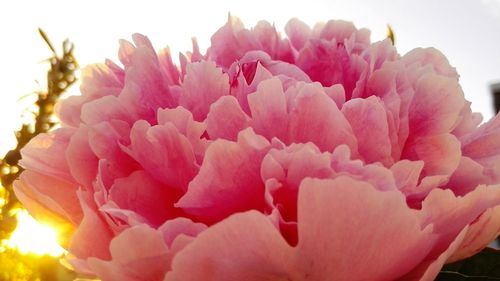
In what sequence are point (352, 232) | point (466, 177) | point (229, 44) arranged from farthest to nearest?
point (229, 44)
point (466, 177)
point (352, 232)

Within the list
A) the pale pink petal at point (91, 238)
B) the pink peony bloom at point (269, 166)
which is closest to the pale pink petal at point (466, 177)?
the pink peony bloom at point (269, 166)

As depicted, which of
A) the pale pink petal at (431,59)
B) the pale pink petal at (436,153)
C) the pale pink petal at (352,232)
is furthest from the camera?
the pale pink petal at (431,59)

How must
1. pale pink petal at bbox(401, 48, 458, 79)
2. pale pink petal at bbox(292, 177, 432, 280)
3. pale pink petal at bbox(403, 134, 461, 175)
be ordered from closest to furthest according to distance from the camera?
pale pink petal at bbox(292, 177, 432, 280) → pale pink petal at bbox(403, 134, 461, 175) → pale pink petal at bbox(401, 48, 458, 79)

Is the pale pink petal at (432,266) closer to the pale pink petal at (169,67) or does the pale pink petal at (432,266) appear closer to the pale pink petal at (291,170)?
the pale pink petal at (291,170)

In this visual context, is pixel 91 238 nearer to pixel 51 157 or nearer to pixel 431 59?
pixel 51 157

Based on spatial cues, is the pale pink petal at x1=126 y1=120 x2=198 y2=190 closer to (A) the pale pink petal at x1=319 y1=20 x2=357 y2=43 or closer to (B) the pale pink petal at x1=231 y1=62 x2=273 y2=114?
(B) the pale pink petal at x1=231 y1=62 x2=273 y2=114

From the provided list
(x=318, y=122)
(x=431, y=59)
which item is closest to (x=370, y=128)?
(x=318, y=122)

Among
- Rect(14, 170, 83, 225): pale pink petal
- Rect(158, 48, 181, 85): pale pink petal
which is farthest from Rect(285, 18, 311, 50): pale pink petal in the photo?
Rect(14, 170, 83, 225): pale pink petal
